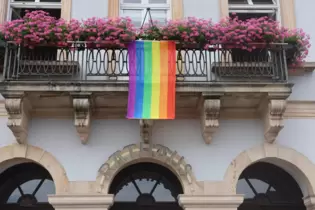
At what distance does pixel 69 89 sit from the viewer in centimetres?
700

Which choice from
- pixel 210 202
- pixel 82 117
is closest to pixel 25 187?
pixel 82 117

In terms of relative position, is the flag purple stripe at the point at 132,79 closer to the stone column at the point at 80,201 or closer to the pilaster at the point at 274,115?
the stone column at the point at 80,201

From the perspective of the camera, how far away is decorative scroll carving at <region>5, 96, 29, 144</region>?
7012mm

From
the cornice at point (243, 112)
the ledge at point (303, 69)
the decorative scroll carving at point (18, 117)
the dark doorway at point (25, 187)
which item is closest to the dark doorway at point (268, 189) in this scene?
the cornice at point (243, 112)

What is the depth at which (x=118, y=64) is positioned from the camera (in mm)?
7477

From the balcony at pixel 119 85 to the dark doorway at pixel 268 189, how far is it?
0.91 meters

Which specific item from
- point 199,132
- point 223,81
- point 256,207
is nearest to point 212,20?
point 223,81

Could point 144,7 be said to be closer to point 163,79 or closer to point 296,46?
point 163,79

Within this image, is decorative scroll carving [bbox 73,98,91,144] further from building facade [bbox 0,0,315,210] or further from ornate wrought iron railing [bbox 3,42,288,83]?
ornate wrought iron railing [bbox 3,42,288,83]

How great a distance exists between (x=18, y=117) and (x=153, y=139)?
215 centimetres

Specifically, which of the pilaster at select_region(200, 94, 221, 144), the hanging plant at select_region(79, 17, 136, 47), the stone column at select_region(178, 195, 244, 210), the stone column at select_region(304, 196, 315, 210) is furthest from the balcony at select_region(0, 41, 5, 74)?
the stone column at select_region(304, 196, 315, 210)

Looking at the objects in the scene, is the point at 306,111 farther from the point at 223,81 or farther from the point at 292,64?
the point at 223,81

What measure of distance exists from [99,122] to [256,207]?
120 inches

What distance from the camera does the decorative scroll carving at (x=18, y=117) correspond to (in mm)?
7012
